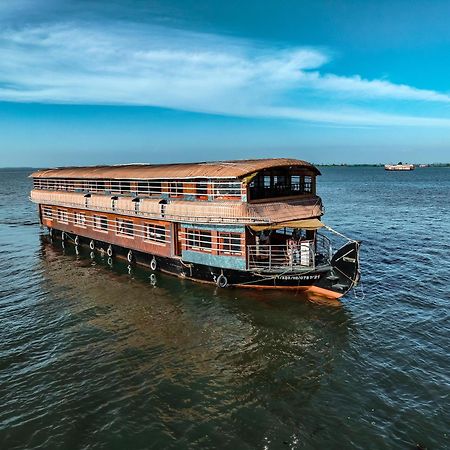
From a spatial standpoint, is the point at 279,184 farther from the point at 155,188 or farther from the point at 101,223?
the point at 101,223

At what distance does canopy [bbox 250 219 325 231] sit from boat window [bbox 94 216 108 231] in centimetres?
1861

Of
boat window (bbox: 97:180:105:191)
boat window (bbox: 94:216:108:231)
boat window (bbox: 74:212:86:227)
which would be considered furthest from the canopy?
boat window (bbox: 74:212:86:227)

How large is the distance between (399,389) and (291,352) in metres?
5.07

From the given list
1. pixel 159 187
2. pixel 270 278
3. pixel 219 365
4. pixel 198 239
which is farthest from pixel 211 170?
pixel 219 365

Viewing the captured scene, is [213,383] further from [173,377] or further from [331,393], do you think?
[331,393]

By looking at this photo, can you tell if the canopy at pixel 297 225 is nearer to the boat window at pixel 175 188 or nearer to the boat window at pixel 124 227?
the boat window at pixel 175 188

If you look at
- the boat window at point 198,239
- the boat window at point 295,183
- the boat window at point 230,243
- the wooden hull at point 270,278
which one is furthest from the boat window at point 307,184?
the boat window at point 198,239

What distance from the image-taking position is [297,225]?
1024 inches

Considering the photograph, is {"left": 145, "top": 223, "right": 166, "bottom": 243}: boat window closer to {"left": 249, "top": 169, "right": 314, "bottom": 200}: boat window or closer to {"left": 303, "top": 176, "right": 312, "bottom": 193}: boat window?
{"left": 249, "top": 169, "right": 314, "bottom": 200}: boat window

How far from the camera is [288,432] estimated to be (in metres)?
14.2

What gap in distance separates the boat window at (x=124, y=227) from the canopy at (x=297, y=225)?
548 inches

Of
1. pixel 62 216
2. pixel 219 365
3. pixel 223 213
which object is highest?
pixel 223 213

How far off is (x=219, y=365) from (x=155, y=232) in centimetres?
1554

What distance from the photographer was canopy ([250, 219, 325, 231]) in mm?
25067
